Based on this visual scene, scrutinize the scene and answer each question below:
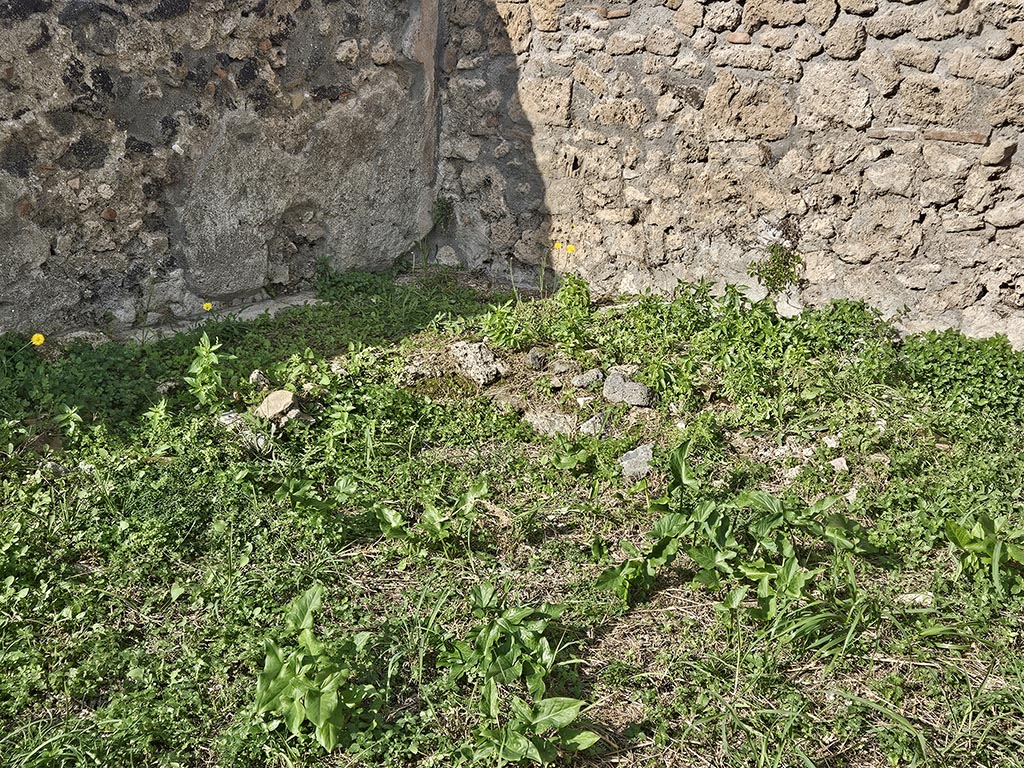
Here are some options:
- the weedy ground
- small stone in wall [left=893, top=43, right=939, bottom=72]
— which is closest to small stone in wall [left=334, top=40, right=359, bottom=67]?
the weedy ground

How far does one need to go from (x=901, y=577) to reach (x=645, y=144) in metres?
2.62

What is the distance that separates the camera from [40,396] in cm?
381

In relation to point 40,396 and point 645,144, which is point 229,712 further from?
point 645,144

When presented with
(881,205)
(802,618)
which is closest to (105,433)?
(802,618)

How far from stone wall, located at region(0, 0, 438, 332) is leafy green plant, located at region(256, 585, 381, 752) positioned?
2.64 m

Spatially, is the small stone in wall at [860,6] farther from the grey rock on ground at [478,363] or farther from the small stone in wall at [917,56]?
the grey rock on ground at [478,363]

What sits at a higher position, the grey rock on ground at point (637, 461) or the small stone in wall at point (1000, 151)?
the small stone in wall at point (1000, 151)

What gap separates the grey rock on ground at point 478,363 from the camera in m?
4.24

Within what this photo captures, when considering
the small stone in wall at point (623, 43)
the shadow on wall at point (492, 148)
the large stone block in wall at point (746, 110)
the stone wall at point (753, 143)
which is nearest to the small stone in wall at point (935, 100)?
the stone wall at point (753, 143)

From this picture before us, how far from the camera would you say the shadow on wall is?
513 centimetres

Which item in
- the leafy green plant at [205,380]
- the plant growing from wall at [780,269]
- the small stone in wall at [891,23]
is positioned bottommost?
the leafy green plant at [205,380]

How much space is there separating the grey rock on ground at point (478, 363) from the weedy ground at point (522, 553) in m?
0.05

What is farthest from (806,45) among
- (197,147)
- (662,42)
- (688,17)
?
(197,147)

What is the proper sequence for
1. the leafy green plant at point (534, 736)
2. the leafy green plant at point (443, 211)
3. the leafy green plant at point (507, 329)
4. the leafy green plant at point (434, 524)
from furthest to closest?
the leafy green plant at point (443, 211) → the leafy green plant at point (507, 329) → the leafy green plant at point (434, 524) → the leafy green plant at point (534, 736)
